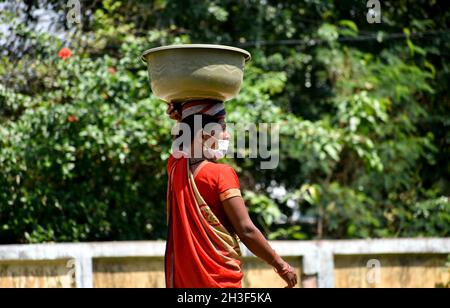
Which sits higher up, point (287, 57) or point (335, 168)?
point (287, 57)

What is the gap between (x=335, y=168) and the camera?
28.2 ft

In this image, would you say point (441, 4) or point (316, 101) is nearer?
point (316, 101)

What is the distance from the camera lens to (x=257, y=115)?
7.32m

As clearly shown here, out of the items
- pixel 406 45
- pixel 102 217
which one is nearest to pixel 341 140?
pixel 406 45

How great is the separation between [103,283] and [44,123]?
1.50 meters

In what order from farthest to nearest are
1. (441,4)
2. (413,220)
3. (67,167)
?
(441,4), (413,220), (67,167)

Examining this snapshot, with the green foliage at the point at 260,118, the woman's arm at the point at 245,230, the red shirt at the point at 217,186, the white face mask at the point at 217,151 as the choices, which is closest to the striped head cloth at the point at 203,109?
the white face mask at the point at 217,151

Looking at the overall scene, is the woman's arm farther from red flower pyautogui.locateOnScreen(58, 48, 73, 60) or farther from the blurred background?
red flower pyautogui.locateOnScreen(58, 48, 73, 60)

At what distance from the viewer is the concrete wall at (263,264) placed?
5.89m

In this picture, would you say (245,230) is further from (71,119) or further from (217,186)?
(71,119)

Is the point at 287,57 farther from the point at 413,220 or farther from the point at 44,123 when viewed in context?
the point at 44,123

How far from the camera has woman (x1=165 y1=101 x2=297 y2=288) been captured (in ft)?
12.6

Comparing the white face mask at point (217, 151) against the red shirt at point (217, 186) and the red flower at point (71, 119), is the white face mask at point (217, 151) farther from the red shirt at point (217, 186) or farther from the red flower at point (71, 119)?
the red flower at point (71, 119)

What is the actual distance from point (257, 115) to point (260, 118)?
4 cm
